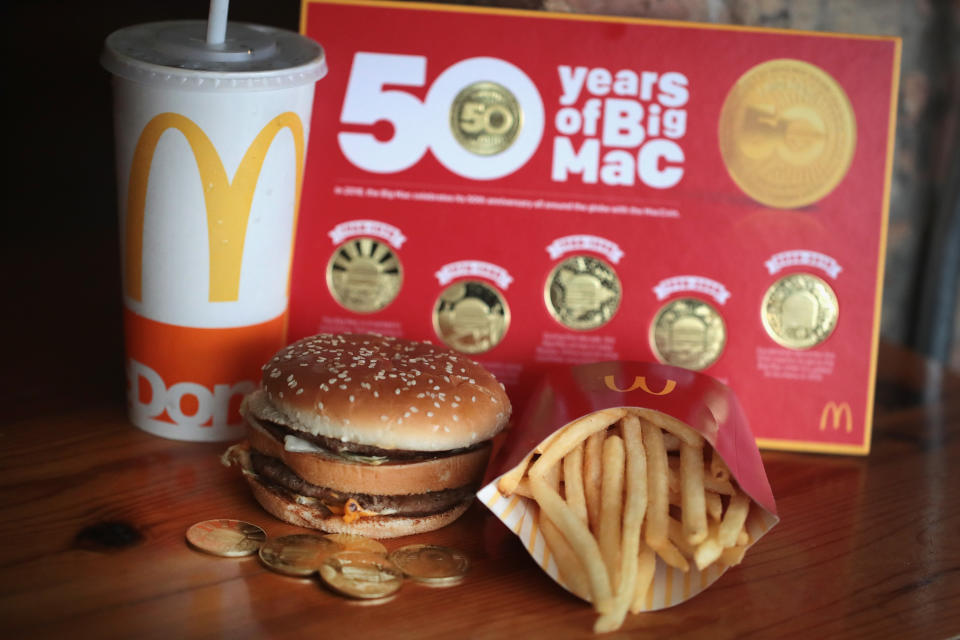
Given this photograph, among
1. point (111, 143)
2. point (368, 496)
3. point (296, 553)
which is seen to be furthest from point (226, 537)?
point (111, 143)

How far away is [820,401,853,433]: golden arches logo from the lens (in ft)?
7.25

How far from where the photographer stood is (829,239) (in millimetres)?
2191

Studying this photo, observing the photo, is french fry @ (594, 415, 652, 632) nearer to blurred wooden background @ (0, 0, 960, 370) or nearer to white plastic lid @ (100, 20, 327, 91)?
white plastic lid @ (100, 20, 327, 91)

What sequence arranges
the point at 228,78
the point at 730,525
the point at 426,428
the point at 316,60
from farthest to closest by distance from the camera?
the point at 316,60, the point at 228,78, the point at 426,428, the point at 730,525

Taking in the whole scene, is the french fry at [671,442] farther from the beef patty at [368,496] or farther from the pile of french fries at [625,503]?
the beef patty at [368,496]

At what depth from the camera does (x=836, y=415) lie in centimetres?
221

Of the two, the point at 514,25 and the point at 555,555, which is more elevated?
the point at 514,25

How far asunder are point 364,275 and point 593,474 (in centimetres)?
78

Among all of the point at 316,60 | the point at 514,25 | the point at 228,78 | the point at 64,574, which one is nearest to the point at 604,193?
the point at 514,25

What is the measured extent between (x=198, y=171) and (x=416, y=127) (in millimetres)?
508

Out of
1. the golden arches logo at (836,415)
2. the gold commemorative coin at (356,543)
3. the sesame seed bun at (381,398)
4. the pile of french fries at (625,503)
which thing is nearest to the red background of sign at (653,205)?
the golden arches logo at (836,415)

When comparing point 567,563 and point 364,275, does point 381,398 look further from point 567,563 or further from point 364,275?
point 364,275

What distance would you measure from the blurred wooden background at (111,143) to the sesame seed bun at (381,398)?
94 cm

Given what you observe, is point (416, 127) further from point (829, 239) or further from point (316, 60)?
point (829, 239)
